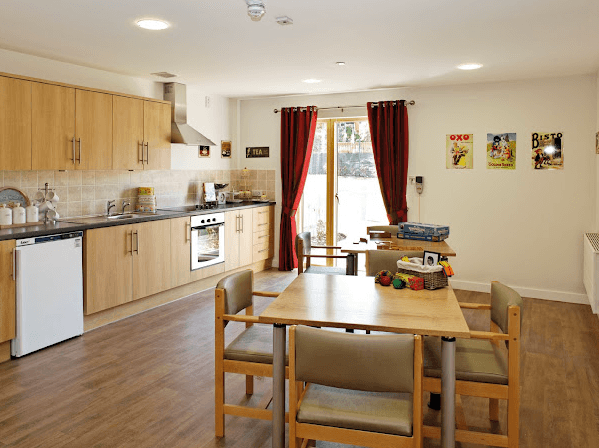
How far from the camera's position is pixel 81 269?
4.32 m

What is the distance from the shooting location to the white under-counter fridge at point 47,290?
385 centimetres

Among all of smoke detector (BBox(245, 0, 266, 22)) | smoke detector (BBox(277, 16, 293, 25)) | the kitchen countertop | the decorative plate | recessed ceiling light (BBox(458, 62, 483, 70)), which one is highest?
recessed ceiling light (BBox(458, 62, 483, 70))

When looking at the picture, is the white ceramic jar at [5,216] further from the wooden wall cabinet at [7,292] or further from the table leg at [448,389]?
the table leg at [448,389]

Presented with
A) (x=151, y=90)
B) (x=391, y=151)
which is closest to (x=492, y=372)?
(x=391, y=151)

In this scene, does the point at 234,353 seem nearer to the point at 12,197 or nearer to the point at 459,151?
the point at 12,197

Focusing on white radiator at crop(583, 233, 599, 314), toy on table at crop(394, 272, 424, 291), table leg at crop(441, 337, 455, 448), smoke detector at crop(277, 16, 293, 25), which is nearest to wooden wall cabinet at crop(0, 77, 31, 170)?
smoke detector at crop(277, 16, 293, 25)

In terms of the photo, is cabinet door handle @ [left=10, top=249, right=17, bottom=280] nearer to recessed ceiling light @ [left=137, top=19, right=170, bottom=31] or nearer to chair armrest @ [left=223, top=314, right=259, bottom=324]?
recessed ceiling light @ [left=137, top=19, right=170, bottom=31]

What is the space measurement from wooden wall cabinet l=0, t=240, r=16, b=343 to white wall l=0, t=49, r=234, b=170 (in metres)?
1.64

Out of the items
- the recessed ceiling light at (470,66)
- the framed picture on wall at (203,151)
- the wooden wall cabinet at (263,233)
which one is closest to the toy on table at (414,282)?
the recessed ceiling light at (470,66)

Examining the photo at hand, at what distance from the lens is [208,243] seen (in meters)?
6.00

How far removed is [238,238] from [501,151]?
3331 millimetres

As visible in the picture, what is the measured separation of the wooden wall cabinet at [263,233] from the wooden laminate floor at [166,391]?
7.38ft

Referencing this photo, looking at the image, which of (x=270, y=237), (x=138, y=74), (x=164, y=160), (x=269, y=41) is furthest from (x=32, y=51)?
(x=270, y=237)

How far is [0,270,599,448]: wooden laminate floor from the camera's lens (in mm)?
2766
